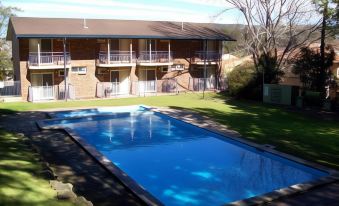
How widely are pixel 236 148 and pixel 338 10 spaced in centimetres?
1286

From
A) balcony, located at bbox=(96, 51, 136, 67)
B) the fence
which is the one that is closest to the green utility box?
balcony, located at bbox=(96, 51, 136, 67)

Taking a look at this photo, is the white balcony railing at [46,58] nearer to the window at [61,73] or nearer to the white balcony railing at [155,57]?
the window at [61,73]

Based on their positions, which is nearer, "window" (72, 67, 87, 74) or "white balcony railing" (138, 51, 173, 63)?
"window" (72, 67, 87, 74)

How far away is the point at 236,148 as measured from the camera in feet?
45.0

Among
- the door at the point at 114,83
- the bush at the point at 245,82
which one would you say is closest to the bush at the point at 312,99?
the bush at the point at 245,82

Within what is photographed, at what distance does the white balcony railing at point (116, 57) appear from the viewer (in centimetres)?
2755

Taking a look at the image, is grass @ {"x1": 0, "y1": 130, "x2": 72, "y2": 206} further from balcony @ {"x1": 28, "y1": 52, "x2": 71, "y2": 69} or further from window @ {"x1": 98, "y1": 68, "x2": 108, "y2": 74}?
window @ {"x1": 98, "y1": 68, "x2": 108, "y2": 74}

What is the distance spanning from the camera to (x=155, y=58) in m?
30.0

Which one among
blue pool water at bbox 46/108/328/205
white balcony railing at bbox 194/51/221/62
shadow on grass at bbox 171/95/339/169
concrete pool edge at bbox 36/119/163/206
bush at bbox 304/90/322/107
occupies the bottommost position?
blue pool water at bbox 46/108/328/205

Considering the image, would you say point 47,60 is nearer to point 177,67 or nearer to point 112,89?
point 112,89

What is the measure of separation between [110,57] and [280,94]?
42.9 ft

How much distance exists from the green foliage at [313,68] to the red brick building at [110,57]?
9.67 metres

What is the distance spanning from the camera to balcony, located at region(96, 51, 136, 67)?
27392 millimetres

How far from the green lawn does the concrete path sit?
175 centimetres
